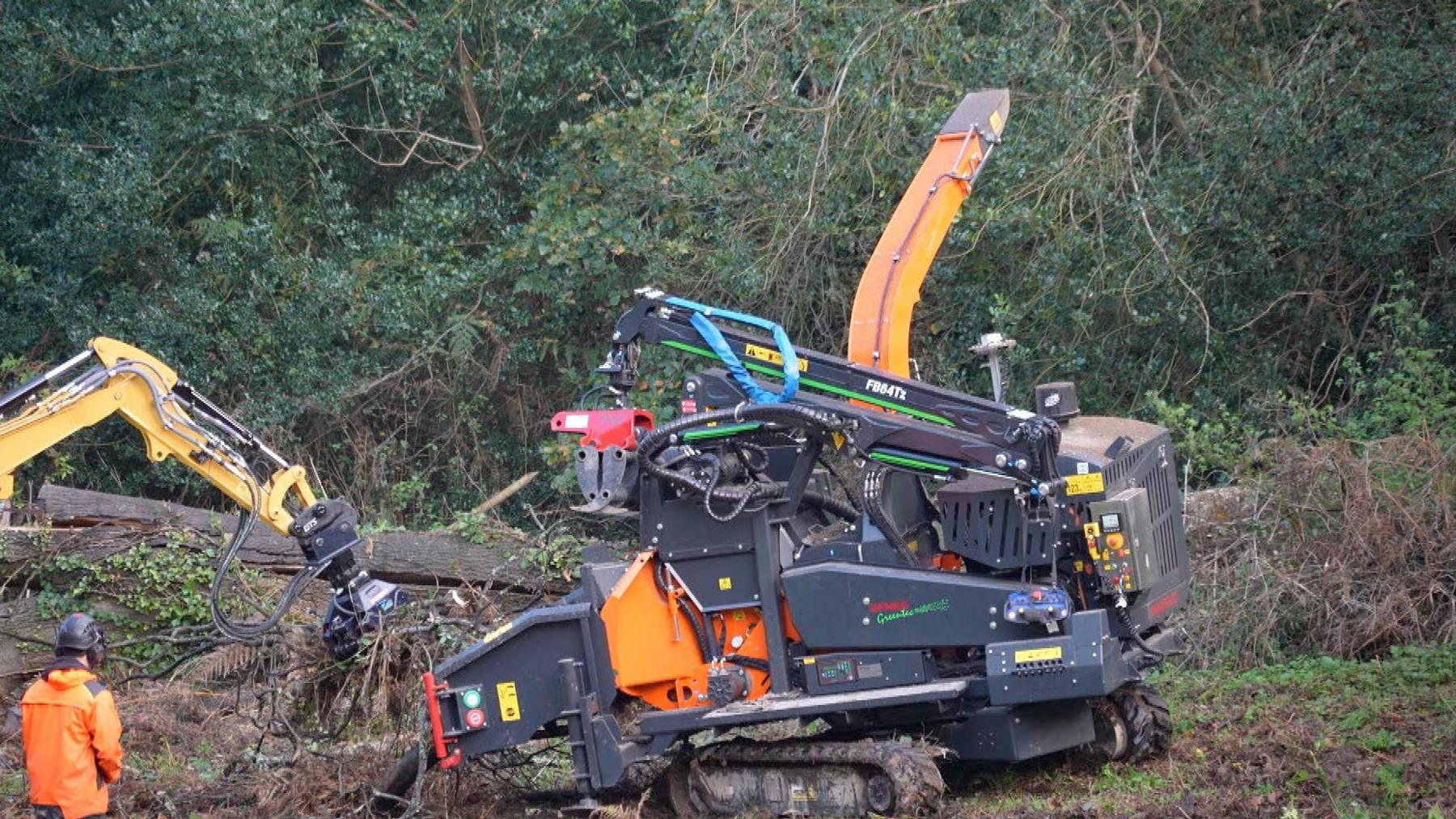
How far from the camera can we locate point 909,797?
7172 mm

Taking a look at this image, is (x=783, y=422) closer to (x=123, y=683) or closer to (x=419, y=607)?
(x=419, y=607)

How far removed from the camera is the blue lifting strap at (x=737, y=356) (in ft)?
25.1

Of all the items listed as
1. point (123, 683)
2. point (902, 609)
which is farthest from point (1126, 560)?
point (123, 683)

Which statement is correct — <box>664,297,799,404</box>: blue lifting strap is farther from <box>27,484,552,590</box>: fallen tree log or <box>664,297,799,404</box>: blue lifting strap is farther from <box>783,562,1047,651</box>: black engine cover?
<box>27,484,552,590</box>: fallen tree log

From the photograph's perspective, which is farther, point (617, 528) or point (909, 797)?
point (617, 528)

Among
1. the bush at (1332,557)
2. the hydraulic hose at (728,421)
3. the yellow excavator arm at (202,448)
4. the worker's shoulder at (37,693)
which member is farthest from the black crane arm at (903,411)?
the bush at (1332,557)

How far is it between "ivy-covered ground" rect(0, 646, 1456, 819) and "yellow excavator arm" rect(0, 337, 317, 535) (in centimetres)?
142

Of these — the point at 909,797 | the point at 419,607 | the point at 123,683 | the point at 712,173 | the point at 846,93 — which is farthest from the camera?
the point at 712,173

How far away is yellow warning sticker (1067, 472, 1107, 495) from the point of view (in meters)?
7.28

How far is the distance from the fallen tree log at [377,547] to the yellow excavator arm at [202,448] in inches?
124

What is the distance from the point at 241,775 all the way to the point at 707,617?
3.03 meters

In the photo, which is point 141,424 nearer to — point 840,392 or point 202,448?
point 202,448

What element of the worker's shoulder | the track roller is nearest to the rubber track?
the track roller

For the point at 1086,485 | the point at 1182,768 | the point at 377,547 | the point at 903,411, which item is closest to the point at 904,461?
the point at 903,411
